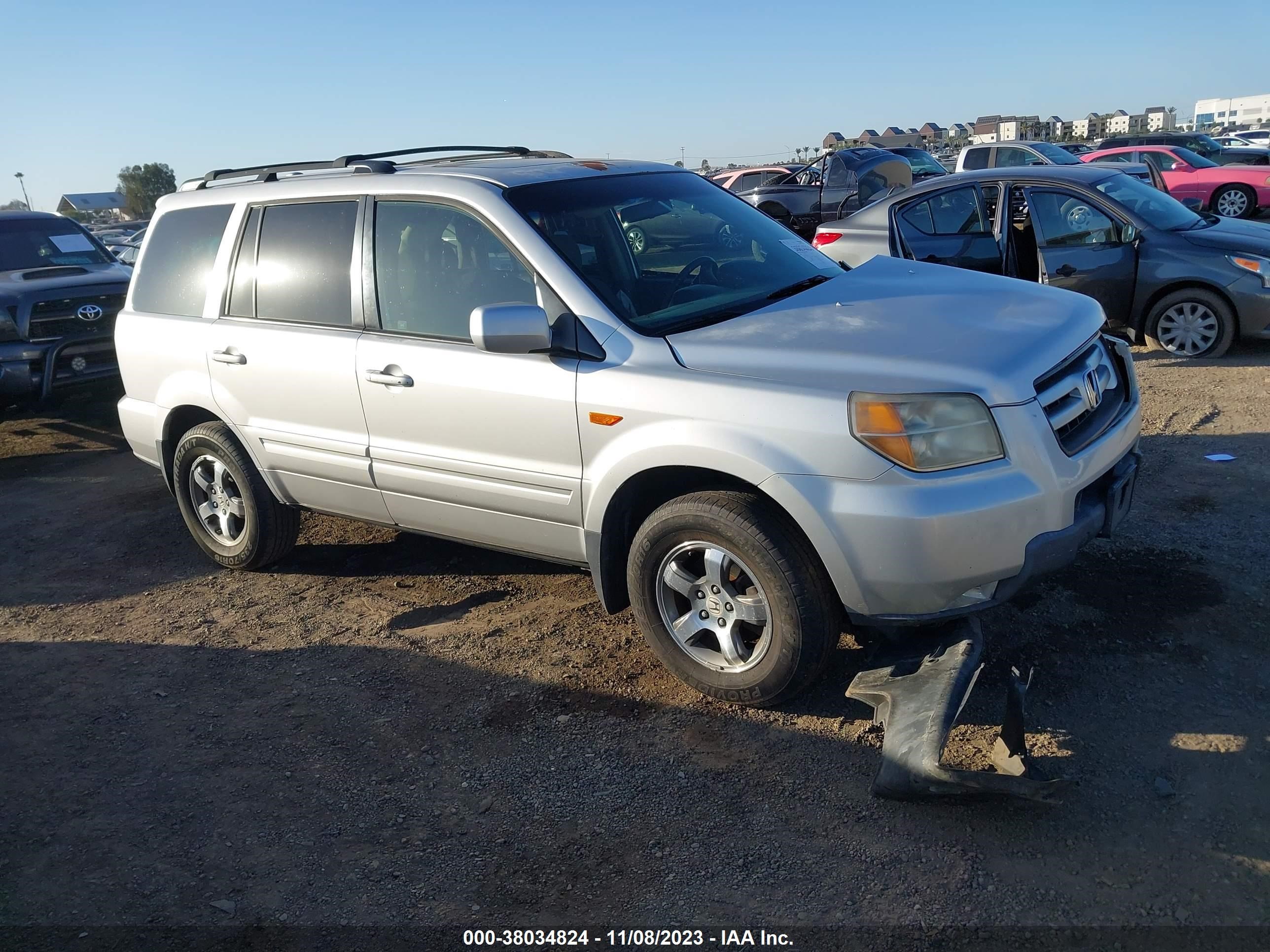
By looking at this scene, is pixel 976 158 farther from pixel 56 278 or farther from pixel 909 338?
pixel 909 338

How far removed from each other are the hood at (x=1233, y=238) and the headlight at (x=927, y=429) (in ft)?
18.8

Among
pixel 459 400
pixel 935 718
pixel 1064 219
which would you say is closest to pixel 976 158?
pixel 1064 219

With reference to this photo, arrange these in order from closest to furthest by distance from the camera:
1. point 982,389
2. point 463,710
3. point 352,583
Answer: point 982,389 → point 463,710 → point 352,583

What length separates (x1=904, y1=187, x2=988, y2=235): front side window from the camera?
823cm

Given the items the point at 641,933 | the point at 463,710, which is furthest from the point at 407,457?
the point at 641,933

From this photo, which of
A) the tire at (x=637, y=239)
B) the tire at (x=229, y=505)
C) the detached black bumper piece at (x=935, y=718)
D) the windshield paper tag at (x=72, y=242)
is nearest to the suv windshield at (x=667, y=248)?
the tire at (x=637, y=239)

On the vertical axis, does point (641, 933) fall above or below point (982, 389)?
below

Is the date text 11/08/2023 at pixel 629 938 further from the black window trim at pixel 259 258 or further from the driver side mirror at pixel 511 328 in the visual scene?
the black window trim at pixel 259 258

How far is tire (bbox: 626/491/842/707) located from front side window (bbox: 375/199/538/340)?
3.79 feet

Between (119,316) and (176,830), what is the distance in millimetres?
3441

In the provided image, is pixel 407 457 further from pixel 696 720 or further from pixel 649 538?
pixel 696 720

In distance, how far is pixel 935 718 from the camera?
3.07m

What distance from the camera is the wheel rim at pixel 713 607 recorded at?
362 cm

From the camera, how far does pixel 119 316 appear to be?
5.70 m
